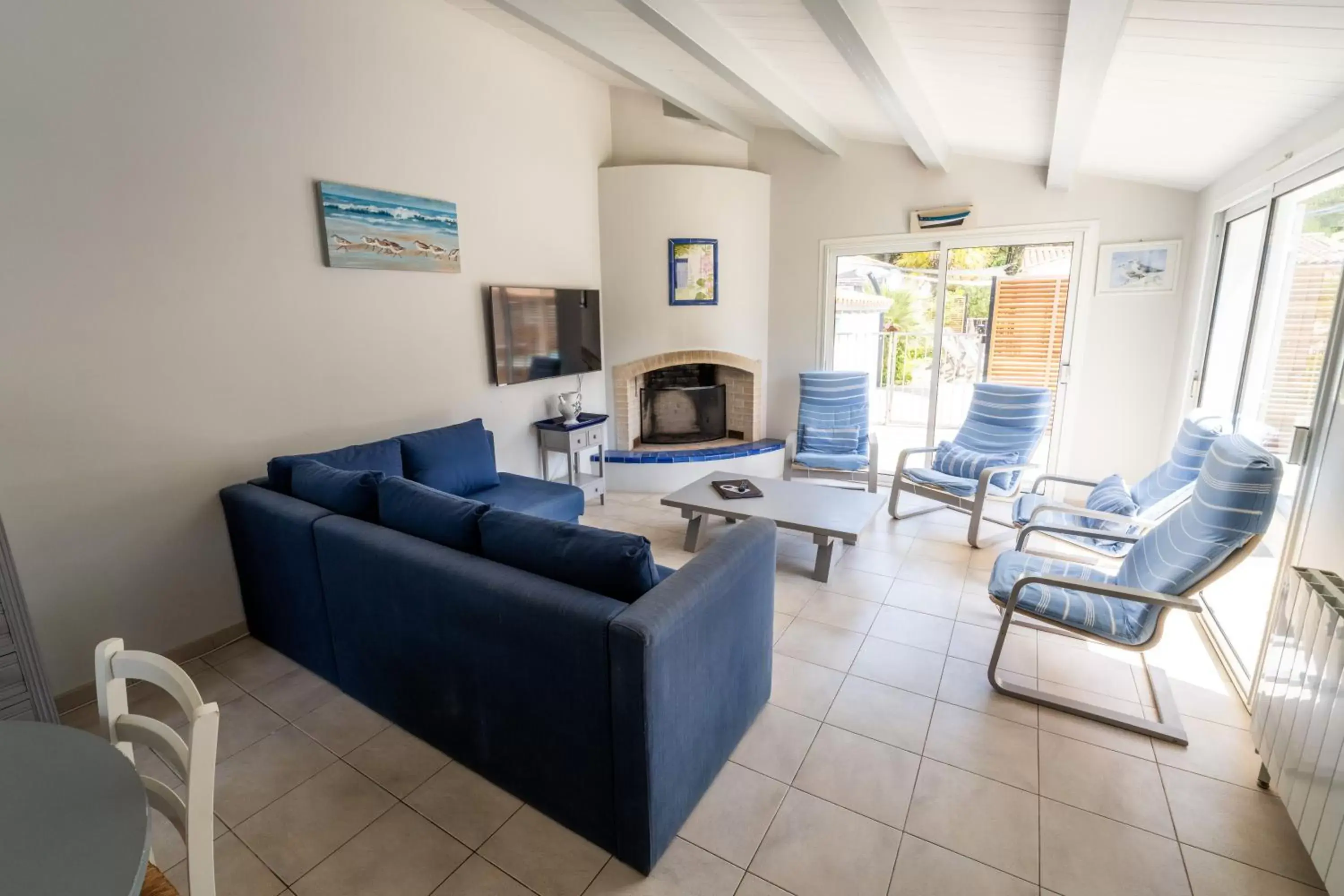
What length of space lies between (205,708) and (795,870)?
4.70 feet

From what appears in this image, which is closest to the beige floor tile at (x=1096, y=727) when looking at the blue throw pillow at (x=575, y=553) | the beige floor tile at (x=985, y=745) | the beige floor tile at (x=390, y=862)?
the beige floor tile at (x=985, y=745)

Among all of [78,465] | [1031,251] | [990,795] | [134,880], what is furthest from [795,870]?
[1031,251]

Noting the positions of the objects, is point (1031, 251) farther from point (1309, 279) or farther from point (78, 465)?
point (78, 465)

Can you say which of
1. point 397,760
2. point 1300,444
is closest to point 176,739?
point 397,760

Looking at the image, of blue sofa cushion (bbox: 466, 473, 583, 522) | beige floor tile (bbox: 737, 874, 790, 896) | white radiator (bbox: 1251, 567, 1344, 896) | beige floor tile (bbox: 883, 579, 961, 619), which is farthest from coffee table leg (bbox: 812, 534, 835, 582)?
beige floor tile (bbox: 737, 874, 790, 896)

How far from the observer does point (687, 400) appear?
551 centimetres

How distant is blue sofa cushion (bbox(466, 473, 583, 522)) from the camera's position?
3.33m

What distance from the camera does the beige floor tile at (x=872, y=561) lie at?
347 cm

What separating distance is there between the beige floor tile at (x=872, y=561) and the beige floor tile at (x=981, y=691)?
2.87 feet

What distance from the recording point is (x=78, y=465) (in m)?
2.28

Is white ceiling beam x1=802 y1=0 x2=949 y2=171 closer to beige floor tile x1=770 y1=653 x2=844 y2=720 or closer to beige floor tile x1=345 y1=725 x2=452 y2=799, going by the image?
beige floor tile x1=770 y1=653 x2=844 y2=720

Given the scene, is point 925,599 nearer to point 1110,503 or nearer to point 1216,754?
point 1110,503

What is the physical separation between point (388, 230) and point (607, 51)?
1489 millimetres

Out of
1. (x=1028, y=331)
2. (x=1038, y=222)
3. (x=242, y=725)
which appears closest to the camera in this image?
(x=242, y=725)
